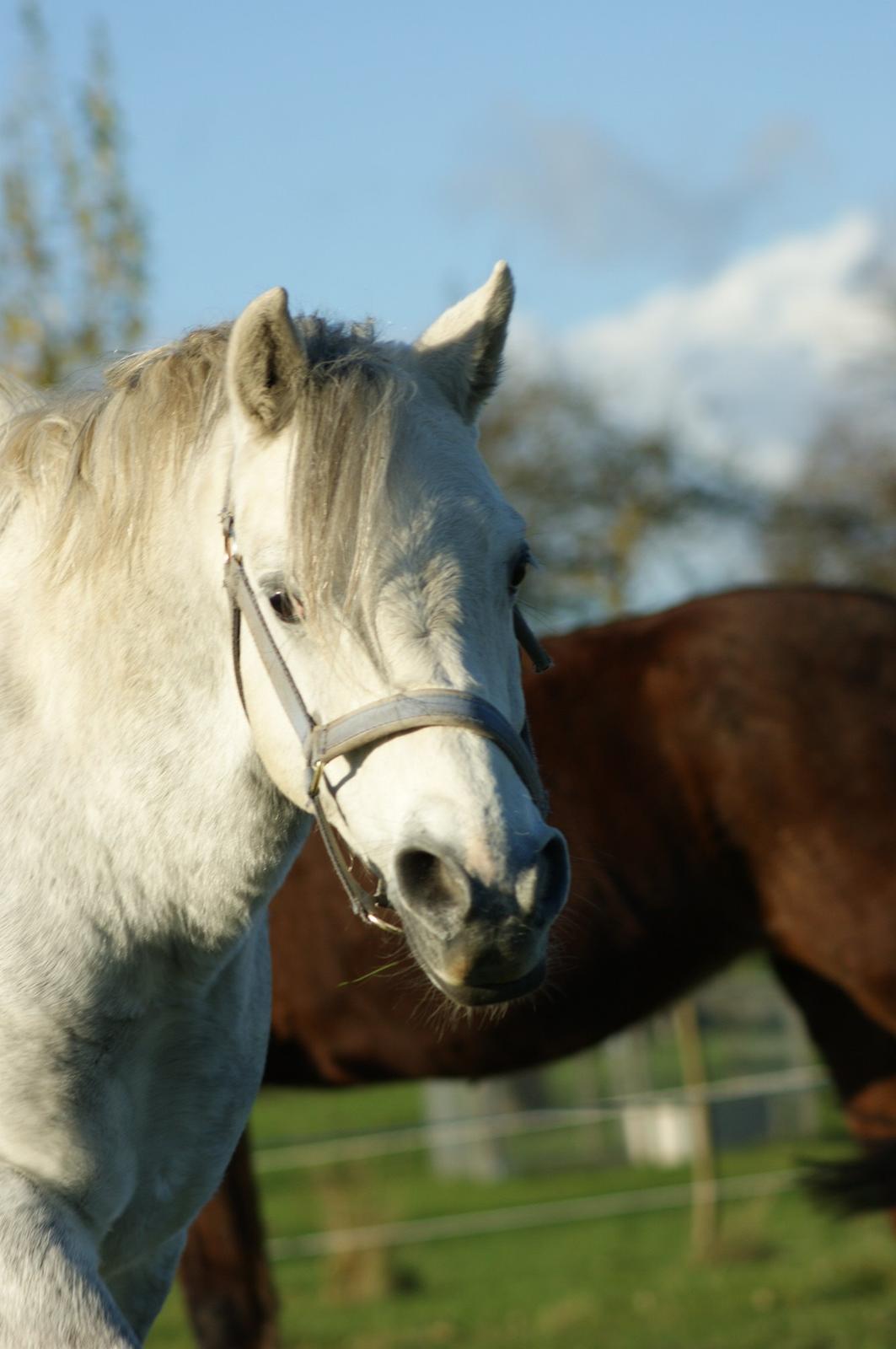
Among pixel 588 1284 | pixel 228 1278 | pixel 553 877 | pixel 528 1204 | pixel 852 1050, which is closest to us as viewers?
pixel 553 877

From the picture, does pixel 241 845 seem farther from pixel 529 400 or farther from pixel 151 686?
pixel 529 400

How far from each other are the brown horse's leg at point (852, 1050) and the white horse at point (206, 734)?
2.62 m

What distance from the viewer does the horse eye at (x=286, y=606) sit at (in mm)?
2207

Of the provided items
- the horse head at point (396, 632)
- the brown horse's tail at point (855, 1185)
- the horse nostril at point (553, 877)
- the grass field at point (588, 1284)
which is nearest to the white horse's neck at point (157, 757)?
the horse head at point (396, 632)

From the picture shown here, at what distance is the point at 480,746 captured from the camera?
2.04 m

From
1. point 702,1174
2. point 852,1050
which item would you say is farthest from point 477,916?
point 702,1174

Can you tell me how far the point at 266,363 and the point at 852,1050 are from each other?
11.8ft

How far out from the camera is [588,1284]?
8.79 metres

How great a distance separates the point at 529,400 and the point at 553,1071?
9.37m

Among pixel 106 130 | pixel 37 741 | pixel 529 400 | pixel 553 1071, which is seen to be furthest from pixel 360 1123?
pixel 37 741

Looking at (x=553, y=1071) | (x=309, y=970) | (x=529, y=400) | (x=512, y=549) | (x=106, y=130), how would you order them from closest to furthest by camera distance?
(x=512, y=549), (x=309, y=970), (x=106, y=130), (x=553, y=1071), (x=529, y=400)

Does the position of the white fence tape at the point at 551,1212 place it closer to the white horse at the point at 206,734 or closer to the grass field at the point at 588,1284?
the grass field at the point at 588,1284

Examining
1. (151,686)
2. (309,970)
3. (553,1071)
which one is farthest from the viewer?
(553,1071)

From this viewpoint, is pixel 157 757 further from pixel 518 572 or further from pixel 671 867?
pixel 671 867
